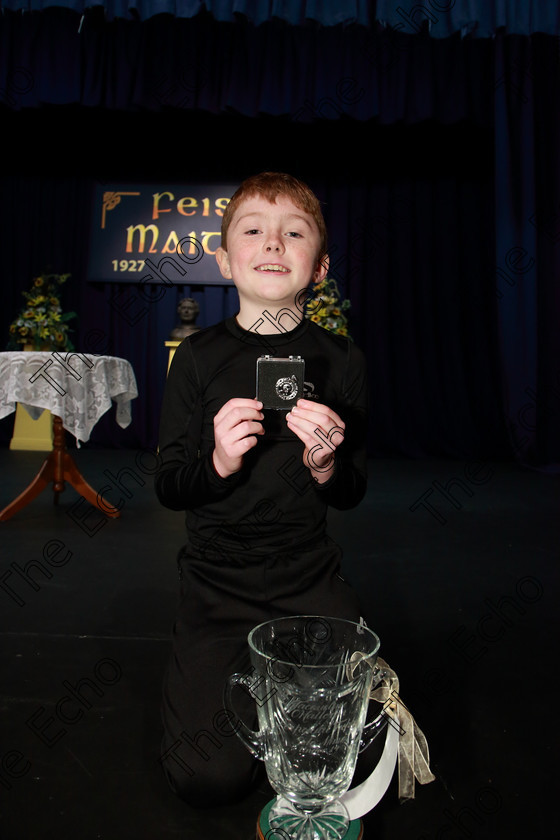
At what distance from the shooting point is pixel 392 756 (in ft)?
2.68

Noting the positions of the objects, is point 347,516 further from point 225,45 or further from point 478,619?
point 225,45

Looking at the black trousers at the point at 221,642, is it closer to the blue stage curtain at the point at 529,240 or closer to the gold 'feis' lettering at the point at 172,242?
the blue stage curtain at the point at 529,240

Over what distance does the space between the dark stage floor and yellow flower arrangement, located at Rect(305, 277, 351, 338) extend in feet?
7.14

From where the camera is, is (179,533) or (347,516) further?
(347,516)

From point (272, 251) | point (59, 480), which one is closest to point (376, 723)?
point (272, 251)

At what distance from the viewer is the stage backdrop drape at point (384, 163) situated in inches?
172

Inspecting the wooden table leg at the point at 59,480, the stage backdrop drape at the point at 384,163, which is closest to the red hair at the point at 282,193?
the wooden table leg at the point at 59,480

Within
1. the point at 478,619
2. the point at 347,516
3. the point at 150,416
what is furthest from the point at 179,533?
the point at 150,416

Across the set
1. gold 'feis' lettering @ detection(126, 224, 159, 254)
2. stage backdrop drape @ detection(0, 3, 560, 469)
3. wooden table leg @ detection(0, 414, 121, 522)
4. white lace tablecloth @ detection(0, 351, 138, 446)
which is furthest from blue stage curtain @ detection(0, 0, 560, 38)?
wooden table leg @ detection(0, 414, 121, 522)

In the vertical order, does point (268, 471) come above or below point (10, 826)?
above

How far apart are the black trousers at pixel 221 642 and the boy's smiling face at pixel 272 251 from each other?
44 cm

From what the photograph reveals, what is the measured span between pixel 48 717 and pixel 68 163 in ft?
17.9

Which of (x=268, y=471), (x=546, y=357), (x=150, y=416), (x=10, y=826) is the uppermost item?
(x=546, y=357)

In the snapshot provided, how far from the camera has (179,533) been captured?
103 inches
